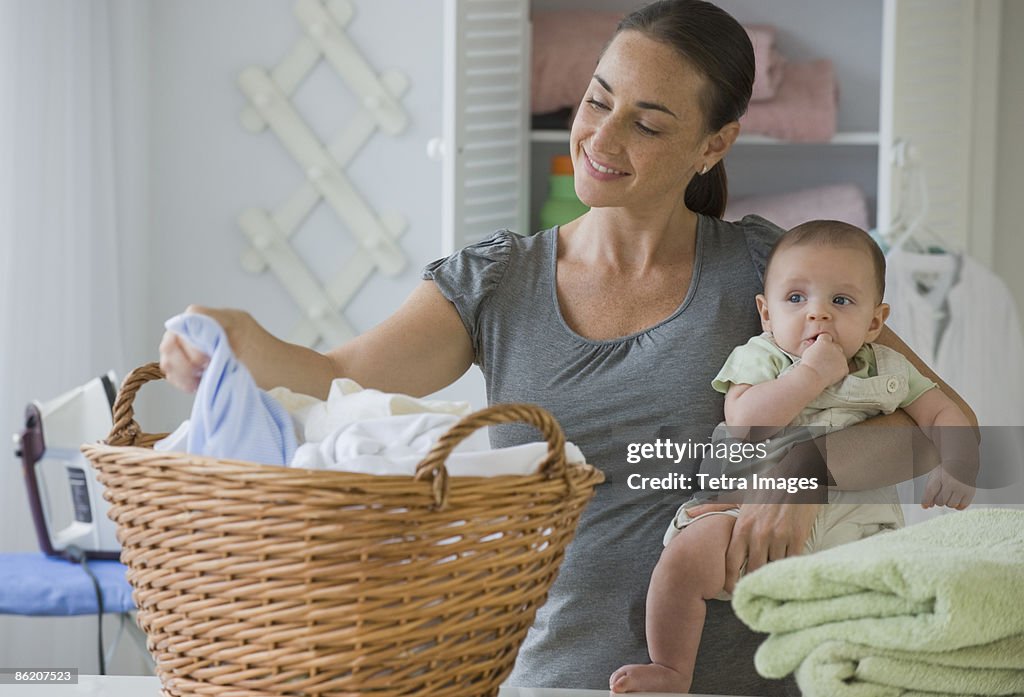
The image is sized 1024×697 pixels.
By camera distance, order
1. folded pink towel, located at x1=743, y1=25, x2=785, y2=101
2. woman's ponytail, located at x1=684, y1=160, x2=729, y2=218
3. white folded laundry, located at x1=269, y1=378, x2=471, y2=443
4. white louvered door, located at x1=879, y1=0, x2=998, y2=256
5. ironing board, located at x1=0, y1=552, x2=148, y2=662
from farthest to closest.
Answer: folded pink towel, located at x1=743, y1=25, x2=785, y2=101, white louvered door, located at x1=879, y1=0, x2=998, y2=256, ironing board, located at x1=0, y1=552, x2=148, y2=662, woman's ponytail, located at x1=684, y1=160, x2=729, y2=218, white folded laundry, located at x1=269, y1=378, x2=471, y2=443

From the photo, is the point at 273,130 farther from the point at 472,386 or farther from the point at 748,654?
the point at 748,654

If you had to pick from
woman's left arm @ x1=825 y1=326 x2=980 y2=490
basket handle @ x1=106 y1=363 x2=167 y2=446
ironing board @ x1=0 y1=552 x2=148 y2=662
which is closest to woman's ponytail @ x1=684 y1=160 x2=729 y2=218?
woman's left arm @ x1=825 y1=326 x2=980 y2=490

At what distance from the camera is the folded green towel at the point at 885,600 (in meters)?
0.53

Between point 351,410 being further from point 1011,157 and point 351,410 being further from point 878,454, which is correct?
point 1011,157

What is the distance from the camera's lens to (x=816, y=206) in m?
1.94

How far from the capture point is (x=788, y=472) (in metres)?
0.76

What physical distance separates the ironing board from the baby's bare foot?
3.69 ft

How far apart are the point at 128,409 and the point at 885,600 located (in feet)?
1.46

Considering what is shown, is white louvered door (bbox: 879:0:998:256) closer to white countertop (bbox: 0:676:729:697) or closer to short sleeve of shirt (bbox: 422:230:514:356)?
short sleeve of shirt (bbox: 422:230:514:356)

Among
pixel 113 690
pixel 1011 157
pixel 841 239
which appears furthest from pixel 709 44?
pixel 1011 157

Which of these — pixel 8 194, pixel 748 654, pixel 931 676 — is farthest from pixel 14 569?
pixel 931 676

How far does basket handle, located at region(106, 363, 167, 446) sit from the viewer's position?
0.66 meters

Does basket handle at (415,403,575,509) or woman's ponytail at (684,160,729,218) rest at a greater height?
woman's ponytail at (684,160,729,218)

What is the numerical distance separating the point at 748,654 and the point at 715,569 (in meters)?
0.22
